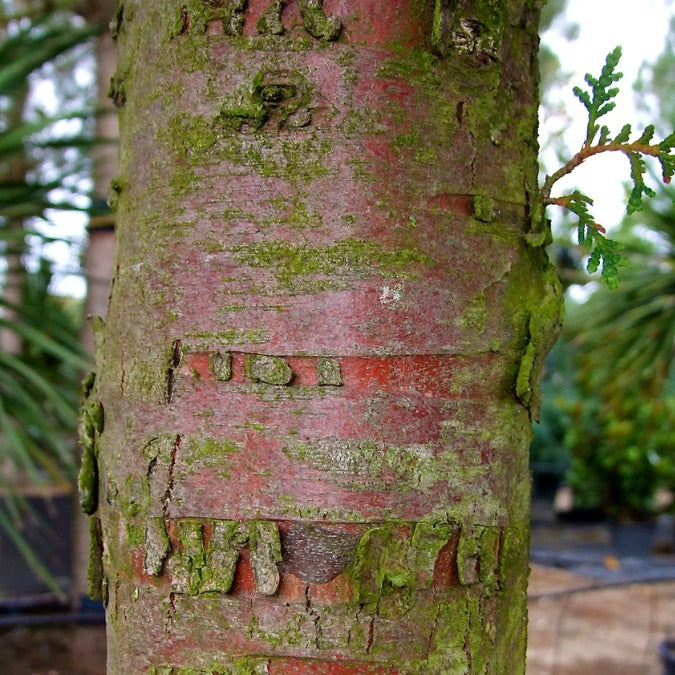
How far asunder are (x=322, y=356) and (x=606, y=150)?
334 millimetres

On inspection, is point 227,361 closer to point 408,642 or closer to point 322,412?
point 322,412

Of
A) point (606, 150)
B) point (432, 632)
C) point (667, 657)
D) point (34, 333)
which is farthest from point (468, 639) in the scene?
point (667, 657)

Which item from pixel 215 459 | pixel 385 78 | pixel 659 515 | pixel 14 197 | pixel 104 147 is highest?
pixel 104 147

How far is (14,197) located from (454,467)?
212 cm

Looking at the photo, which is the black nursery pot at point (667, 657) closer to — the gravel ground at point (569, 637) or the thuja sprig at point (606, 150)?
the gravel ground at point (569, 637)

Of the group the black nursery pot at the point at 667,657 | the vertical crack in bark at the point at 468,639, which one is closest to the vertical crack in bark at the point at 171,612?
the vertical crack in bark at the point at 468,639

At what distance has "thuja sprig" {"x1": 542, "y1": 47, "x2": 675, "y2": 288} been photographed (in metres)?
0.73

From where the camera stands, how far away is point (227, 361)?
2.12ft

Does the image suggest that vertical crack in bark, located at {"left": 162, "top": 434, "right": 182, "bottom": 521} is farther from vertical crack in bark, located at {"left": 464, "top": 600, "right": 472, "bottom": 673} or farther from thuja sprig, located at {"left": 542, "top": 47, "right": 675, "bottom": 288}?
thuja sprig, located at {"left": 542, "top": 47, "right": 675, "bottom": 288}

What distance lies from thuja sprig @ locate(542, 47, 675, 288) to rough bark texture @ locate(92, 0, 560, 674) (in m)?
0.08

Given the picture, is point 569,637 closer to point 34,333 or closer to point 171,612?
point 34,333

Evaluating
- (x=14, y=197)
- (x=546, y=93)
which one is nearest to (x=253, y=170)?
(x=14, y=197)

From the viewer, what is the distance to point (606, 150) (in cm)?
73

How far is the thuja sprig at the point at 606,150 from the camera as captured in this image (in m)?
0.73
